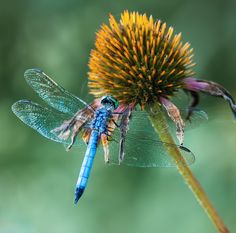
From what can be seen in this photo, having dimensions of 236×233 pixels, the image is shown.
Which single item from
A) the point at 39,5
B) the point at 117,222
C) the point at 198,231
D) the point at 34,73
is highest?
the point at 34,73

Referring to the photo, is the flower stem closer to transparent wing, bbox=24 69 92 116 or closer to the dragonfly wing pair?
the dragonfly wing pair

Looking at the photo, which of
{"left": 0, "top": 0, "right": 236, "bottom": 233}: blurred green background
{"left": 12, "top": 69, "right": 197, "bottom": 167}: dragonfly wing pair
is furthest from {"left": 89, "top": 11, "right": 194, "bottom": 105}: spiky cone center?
{"left": 0, "top": 0, "right": 236, "bottom": 233}: blurred green background

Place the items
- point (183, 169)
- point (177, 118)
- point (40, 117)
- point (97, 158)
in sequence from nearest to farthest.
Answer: point (183, 169) → point (177, 118) → point (40, 117) → point (97, 158)

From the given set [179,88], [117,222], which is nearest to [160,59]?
[179,88]

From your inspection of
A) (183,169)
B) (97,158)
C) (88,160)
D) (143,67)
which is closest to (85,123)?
(88,160)

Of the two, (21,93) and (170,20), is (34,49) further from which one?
(170,20)

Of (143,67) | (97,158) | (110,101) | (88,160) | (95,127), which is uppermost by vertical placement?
(143,67)

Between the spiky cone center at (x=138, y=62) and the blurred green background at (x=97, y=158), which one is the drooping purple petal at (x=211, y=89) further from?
the blurred green background at (x=97, y=158)

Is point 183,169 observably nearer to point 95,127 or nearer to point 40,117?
point 95,127
